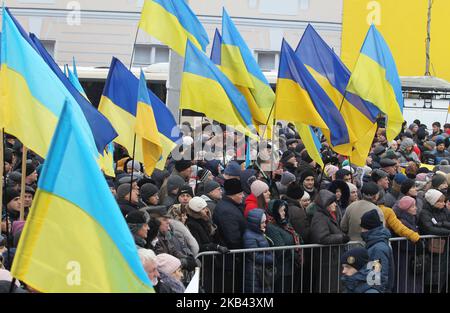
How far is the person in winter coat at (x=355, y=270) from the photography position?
8.14 m

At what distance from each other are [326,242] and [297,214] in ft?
1.53

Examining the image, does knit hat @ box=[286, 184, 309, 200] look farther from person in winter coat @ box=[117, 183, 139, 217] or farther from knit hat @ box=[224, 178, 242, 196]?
person in winter coat @ box=[117, 183, 139, 217]

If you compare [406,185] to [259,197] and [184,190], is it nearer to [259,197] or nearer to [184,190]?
[259,197]

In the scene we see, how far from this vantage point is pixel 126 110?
11.9 meters

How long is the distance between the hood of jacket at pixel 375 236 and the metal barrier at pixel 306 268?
714 mm

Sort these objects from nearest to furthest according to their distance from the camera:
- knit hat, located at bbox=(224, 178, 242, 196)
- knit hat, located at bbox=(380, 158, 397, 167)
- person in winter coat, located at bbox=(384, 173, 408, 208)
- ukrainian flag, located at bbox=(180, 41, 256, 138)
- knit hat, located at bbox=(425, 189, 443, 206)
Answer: knit hat, located at bbox=(224, 178, 242, 196), knit hat, located at bbox=(425, 189, 443, 206), person in winter coat, located at bbox=(384, 173, 408, 208), ukrainian flag, located at bbox=(180, 41, 256, 138), knit hat, located at bbox=(380, 158, 397, 167)

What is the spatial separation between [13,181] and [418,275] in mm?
3834

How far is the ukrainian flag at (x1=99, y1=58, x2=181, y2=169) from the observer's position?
11.7 m

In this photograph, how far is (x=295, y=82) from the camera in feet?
38.7

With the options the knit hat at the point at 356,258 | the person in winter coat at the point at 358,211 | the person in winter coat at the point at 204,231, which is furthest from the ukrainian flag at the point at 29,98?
the person in winter coat at the point at 358,211

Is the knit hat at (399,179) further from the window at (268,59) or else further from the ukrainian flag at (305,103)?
the window at (268,59)

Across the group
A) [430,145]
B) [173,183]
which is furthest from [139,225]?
[430,145]

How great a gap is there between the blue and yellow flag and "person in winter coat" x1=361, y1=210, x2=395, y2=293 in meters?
2.62

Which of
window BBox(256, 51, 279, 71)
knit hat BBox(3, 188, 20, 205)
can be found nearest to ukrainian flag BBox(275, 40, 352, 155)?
knit hat BBox(3, 188, 20, 205)
